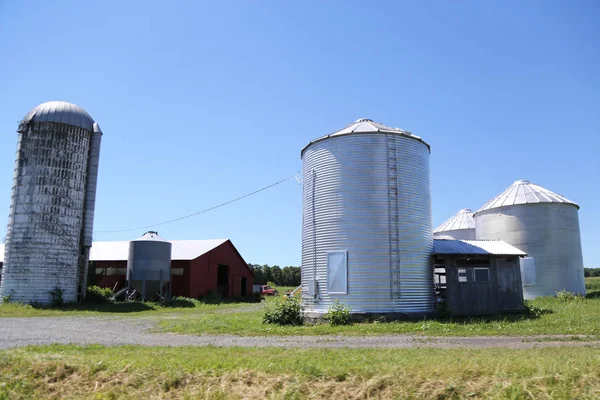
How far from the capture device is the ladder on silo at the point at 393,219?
67.8 ft

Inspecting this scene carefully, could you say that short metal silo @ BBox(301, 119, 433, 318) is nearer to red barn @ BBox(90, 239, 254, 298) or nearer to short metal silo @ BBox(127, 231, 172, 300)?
short metal silo @ BBox(127, 231, 172, 300)

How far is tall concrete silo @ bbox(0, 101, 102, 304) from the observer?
100.0 ft

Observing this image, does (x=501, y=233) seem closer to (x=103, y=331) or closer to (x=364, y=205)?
(x=364, y=205)

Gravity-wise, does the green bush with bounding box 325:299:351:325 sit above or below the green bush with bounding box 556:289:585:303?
below

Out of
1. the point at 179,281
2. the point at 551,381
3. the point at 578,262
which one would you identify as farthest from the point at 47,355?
the point at 578,262

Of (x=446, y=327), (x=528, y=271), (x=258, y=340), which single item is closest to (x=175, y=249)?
(x=528, y=271)

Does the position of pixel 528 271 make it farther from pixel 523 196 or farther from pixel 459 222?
pixel 459 222

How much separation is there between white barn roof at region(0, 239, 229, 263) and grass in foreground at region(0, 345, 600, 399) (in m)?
32.5

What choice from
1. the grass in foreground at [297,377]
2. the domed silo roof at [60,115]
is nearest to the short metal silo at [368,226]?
the grass in foreground at [297,377]

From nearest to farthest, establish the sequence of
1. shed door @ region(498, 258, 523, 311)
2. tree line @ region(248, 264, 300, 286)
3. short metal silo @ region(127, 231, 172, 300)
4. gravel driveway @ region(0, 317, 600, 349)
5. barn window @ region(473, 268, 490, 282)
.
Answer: gravel driveway @ region(0, 317, 600, 349) → shed door @ region(498, 258, 523, 311) → barn window @ region(473, 268, 490, 282) → short metal silo @ region(127, 231, 172, 300) → tree line @ region(248, 264, 300, 286)

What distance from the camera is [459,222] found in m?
44.9

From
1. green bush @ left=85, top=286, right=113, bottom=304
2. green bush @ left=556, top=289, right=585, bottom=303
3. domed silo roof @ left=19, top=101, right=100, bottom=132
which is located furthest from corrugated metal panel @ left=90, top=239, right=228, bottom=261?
green bush @ left=556, top=289, right=585, bottom=303

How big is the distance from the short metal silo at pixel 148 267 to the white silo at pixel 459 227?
2486cm

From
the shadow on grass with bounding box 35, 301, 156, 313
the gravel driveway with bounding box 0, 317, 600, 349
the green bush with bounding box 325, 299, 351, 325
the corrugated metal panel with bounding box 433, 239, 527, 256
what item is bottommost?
the gravel driveway with bounding box 0, 317, 600, 349
